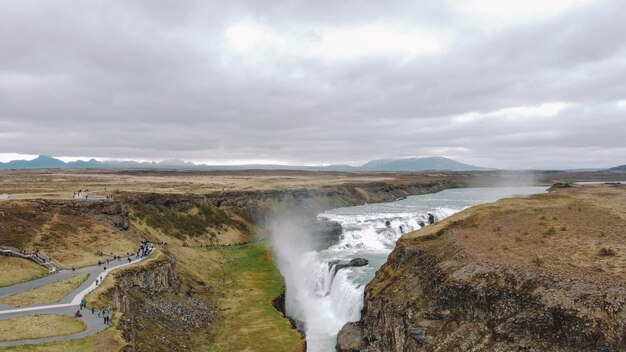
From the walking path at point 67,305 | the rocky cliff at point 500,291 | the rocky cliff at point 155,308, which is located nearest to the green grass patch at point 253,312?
the rocky cliff at point 155,308

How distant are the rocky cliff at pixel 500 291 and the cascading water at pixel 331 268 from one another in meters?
5.94

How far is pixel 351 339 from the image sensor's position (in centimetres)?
4234

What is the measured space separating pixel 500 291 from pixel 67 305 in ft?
119

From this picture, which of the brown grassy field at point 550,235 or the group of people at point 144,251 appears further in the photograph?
the group of people at point 144,251

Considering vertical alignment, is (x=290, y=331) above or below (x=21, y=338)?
below

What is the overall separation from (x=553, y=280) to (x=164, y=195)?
280ft

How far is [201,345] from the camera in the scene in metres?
40.8

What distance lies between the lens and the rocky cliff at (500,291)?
26.6 meters

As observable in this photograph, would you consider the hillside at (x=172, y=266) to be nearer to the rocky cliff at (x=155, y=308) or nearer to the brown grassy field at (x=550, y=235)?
the rocky cliff at (x=155, y=308)

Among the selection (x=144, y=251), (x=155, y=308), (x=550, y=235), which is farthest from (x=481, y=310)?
(x=144, y=251)

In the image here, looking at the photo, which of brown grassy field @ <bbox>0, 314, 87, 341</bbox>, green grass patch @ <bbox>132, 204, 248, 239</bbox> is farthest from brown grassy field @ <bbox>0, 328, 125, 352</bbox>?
green grass patch @ <bbox>132, 204, 248, 239</bbox>

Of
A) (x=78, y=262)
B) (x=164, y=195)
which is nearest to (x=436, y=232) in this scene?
(x=78, y=262)

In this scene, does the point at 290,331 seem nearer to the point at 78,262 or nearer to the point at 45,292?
the point at 45,292

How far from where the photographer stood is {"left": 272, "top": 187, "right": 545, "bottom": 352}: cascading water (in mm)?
51750
